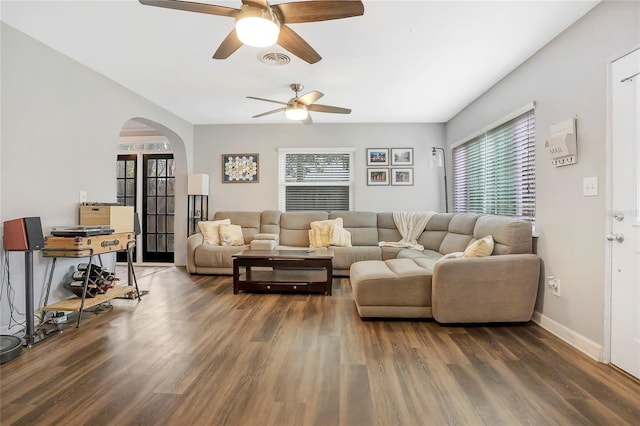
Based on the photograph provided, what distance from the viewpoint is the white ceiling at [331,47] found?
225 centimetres

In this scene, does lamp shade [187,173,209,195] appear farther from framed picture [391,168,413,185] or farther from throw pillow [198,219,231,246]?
framed picture [391,168,413,185]

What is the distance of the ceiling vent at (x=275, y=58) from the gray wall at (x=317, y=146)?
2438mm

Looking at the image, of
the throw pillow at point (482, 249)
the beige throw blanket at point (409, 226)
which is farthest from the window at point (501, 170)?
the beige throw blanket at point (409, 226)

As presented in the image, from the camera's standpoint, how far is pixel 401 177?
5.37m

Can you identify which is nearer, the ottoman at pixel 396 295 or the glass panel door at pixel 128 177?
the ottoman at pixel 396 295

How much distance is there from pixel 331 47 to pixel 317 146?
2703 mm

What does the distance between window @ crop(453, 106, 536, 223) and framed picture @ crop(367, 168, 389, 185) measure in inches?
45.1

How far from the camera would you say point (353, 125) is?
5.40 m

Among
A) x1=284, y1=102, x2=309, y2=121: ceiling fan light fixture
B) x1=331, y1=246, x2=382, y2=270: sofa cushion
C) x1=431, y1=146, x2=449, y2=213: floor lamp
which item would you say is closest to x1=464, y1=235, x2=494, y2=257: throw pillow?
x1=331, y1=246, x2=382, y2=270: sofa cushion

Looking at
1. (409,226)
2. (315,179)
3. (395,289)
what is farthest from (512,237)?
(315,179)

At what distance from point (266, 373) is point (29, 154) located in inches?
106

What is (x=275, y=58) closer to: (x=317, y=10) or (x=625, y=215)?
(x=317, y=10)

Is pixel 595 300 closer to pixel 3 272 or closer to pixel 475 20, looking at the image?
pixel 475 20

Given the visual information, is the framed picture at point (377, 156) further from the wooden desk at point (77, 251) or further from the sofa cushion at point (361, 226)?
the wooden desk at point (77, 251)
